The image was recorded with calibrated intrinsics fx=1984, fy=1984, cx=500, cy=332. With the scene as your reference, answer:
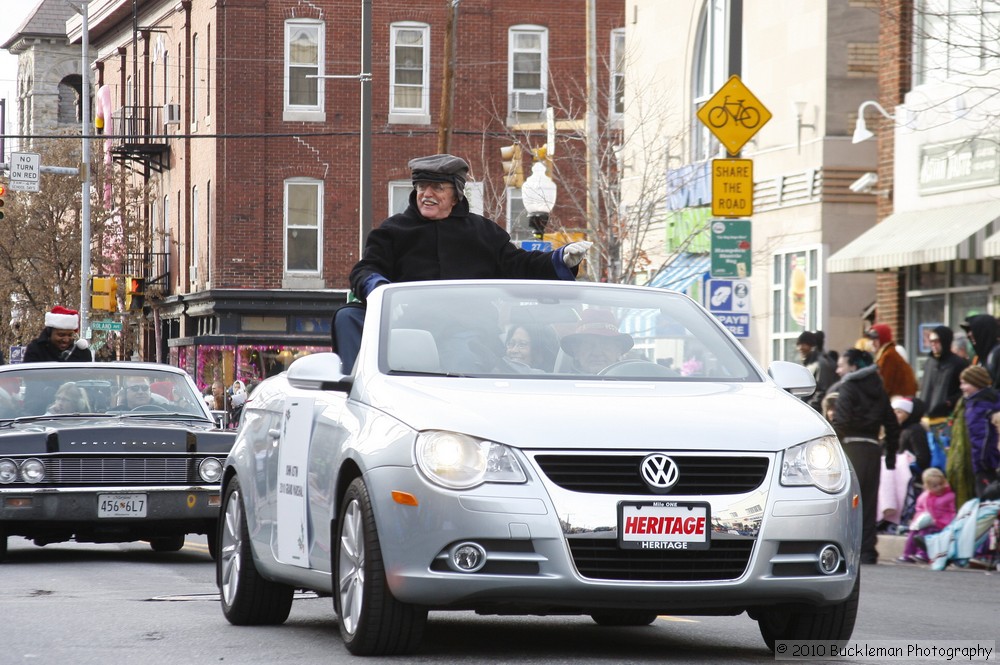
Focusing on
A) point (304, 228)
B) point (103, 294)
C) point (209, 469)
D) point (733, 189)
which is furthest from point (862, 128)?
point (103, 294)

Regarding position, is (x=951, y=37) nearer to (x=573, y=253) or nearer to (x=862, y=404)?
(x=862, y=404)

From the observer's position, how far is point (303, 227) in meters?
47.6

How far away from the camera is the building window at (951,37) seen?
2219 centimetres

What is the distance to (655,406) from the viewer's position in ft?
24.1

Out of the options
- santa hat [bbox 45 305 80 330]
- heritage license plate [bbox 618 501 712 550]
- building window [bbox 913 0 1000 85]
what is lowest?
heritage license plate [bbox 618 501 712 550]

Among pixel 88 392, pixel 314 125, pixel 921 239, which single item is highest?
pixel 314 125

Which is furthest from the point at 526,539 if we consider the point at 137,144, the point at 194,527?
the point at 137,144

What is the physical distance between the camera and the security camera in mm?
26312

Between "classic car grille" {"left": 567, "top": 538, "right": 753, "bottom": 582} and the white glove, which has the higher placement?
the white glove

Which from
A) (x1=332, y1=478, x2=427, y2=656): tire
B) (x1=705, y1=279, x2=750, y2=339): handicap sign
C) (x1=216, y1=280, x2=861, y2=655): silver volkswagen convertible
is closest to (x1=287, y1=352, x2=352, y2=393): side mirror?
Result: (x1=216, y1=280, x2=861, y2=655): silver volkswagen convertible

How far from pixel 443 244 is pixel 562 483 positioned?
9.41 ft

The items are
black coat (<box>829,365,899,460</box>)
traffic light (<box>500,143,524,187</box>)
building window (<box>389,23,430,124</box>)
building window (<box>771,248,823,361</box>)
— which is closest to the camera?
black coat (<box>829,365,899,460</box>)

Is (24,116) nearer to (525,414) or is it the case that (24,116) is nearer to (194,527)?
(194,527)

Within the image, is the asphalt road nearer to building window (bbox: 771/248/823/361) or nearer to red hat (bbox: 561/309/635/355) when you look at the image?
red hat (bbox: 561/309/635/355)
